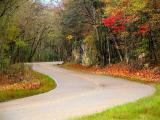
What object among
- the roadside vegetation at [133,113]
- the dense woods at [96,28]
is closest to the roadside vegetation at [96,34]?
the dense woods at [96,28]

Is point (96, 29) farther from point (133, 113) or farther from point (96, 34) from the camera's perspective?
point (133, 113)

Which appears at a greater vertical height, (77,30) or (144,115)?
(77,30)

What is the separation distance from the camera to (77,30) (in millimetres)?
60938

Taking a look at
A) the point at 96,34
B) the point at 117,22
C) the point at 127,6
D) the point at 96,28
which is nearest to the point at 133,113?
the point at 127,6

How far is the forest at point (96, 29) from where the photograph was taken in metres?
38.1

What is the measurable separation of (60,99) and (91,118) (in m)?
7.47

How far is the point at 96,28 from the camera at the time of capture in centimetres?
5431

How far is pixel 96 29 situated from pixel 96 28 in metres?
0.22

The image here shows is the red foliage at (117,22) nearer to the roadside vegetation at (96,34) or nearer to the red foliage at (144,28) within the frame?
the roadside vegetation at (96,34)

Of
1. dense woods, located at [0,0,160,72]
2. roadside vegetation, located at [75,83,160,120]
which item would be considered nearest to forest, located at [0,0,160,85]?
dense woods, located at [0,0,160,72]

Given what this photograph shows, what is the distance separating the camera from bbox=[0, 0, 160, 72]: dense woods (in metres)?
38.0

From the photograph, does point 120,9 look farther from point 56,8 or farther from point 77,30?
point 56,8

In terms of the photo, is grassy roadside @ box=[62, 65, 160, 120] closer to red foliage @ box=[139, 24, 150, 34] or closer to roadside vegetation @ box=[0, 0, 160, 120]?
roadside vegetation @ box=[0, 0, 160, 120]

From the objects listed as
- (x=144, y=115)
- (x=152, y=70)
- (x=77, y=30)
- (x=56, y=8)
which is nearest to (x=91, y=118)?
(x=144, y=115)
